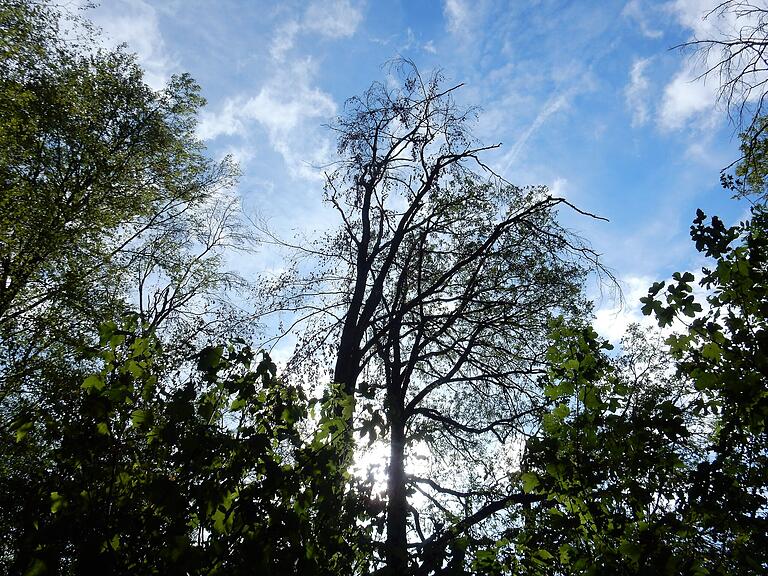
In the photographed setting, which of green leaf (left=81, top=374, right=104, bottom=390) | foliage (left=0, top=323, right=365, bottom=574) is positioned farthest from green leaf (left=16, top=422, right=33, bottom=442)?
green leaf (left=81, top=374, right=104, bottom=390)

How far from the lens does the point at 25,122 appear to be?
320 inches

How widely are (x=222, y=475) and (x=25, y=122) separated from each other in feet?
29.6

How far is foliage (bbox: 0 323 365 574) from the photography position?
2273 millimetres

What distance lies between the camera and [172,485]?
7.65ft

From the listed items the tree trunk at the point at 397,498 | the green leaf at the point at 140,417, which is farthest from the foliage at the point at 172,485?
the tree trunk at the point at 397,498

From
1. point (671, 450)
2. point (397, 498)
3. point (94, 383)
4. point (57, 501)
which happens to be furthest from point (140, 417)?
point (397, 498)

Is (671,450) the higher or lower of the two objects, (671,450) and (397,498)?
the lower

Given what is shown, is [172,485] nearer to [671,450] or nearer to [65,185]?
[671,450]

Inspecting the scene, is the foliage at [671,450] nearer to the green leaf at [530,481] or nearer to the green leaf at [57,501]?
the green leaf at [530,481]

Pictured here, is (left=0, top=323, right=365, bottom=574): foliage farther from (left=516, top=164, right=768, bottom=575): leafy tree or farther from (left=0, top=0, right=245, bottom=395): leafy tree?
(left=0, top=0, right=245, bottom=395): leafy tree

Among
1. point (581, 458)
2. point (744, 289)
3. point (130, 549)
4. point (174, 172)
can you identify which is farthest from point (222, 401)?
point (174, 172)

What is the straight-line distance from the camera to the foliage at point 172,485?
2.27m

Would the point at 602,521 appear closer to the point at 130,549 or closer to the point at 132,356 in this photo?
the point at 130,549

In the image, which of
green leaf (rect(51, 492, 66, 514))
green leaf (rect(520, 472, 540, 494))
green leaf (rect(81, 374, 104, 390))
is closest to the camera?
green leaf (rect(51, 492, 66, 514))
